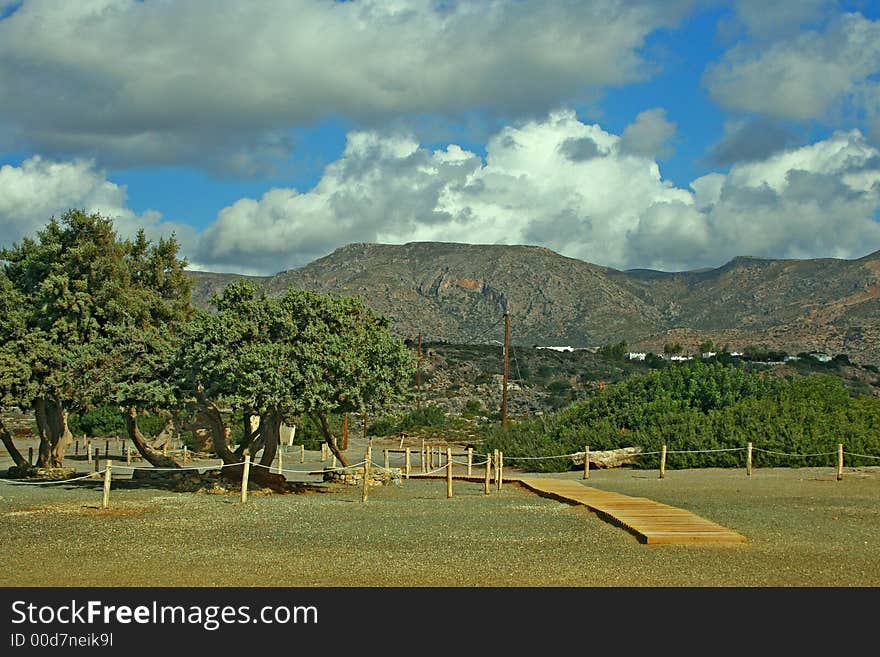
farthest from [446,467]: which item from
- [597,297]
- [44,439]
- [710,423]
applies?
[597,297]

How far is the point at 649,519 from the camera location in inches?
597

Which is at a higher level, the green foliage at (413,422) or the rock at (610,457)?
the green foliage at (413,422)

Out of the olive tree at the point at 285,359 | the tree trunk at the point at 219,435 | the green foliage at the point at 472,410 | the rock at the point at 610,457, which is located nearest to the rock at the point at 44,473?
the tree trunk at the point at 219,435

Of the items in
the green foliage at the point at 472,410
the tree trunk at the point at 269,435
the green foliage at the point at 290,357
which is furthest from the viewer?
the green foliage at the point at 472,410

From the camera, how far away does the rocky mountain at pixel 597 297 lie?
127 meters

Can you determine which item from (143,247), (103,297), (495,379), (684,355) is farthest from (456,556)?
(684,355)

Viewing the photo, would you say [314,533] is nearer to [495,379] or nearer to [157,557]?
[157,557]

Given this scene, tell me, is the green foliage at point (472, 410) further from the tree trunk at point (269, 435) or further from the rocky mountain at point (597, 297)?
the rocky mountain at point (597, 297)

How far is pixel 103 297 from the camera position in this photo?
26859 mm

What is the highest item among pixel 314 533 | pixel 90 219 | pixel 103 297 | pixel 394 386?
pixel 90 219

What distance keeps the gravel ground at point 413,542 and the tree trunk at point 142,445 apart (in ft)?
8.06
